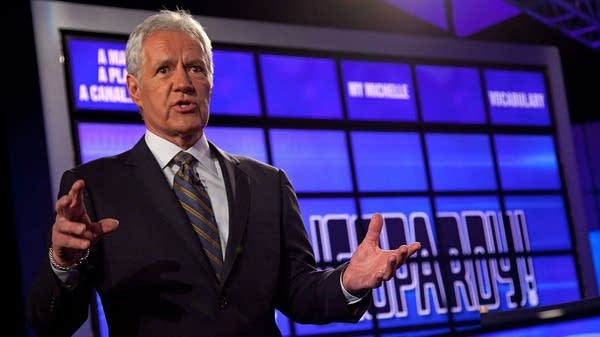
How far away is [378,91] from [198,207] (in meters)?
5.13

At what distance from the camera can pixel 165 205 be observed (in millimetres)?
2119

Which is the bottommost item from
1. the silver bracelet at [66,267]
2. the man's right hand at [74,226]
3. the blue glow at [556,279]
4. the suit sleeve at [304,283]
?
the blue glow at [556,279]

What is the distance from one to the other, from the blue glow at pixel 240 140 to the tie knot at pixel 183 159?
3.98 meters

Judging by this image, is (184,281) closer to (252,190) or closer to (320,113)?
(252,190)

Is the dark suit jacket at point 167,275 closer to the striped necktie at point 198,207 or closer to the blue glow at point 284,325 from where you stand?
the striped necktie at point 198,207

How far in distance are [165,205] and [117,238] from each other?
135mm

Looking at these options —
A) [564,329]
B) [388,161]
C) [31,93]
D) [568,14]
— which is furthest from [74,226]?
[568,14]

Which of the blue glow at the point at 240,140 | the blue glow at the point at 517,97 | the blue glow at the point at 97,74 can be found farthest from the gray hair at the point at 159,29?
the blue glow at the point at 517,97

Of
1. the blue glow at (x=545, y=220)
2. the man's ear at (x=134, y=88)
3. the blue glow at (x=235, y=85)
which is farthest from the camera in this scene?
the blue glow at (x=545, y=220)

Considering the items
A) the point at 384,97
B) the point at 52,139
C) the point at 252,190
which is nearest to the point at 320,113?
the point at 384,97

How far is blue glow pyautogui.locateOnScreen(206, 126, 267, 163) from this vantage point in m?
6.24

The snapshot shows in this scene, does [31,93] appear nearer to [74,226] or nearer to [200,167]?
[200,167]

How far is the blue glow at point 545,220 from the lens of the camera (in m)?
7.53

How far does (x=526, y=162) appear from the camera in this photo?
7.80m
